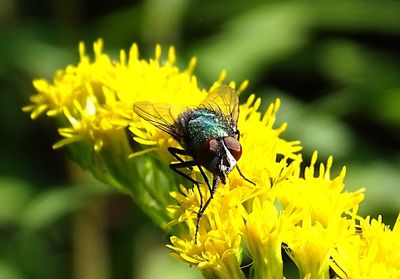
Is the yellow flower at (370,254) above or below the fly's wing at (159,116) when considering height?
below

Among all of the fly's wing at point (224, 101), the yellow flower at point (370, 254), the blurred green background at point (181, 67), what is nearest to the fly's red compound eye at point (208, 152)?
the fly's wing at point (224, 101)

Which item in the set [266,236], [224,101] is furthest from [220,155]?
[224,101]

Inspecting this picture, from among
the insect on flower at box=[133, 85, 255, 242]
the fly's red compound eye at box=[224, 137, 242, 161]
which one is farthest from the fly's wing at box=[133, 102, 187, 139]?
the fly's red compound eye at box=[224, 137, 242, 161]

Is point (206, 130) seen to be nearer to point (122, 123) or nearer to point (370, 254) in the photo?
point (122, 123)

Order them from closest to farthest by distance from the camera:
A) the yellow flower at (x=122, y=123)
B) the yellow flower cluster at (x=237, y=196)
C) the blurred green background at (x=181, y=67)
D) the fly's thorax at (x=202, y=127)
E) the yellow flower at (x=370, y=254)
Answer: the yellow flower at (x=370, y=254) < the yellow flower cluster at (x=237, y=196) < the fly's thorax at (x=202, y=127) < the yellow flower at (x=122, y=123) < the blurred green background at (x=181, y=67)

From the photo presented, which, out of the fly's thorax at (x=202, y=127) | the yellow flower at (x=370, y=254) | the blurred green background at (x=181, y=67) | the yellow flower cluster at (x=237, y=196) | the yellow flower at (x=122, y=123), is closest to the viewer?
the yellow flower at (x=370, y=254)

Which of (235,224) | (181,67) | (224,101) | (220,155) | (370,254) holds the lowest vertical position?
(370,254)

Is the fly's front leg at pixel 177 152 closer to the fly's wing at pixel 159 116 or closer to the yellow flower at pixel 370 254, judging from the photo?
the fly's wing at pixel 159 116
